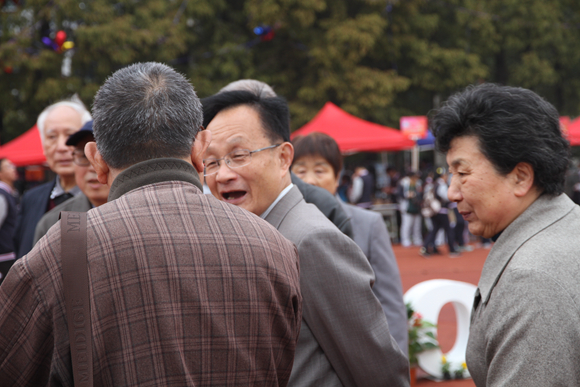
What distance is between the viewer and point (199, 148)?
1620 millimetres

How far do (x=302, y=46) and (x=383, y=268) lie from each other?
17040 millimetres

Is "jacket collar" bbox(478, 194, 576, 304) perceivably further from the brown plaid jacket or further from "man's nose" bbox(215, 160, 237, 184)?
"man's nose" bbox(215, 160, 237, 184)

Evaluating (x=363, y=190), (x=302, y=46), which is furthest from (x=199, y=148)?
(x=302, y=46)

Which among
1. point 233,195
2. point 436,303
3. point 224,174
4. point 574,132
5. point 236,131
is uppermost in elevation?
point 236,131

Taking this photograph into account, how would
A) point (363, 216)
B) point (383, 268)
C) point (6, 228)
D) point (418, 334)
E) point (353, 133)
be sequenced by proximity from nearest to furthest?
point (383, 268)
point (363, 216)
point (6, 228)
point (418, 334)
point (353, 133)

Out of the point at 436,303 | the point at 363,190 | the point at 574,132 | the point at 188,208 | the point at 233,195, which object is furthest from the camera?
the point at 363,190

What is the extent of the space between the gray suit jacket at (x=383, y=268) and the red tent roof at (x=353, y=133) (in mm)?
8997

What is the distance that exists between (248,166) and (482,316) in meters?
1.04

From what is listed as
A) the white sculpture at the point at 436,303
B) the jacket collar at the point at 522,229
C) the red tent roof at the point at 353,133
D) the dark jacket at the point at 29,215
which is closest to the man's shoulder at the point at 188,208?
the jacket collar at the point at 522,229

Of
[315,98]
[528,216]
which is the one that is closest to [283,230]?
[528,216]

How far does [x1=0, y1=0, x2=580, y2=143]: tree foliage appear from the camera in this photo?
15297mm

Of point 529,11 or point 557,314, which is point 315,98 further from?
point 557,314

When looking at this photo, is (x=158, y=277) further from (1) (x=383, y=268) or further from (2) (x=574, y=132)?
(2) (x=574, y=132)

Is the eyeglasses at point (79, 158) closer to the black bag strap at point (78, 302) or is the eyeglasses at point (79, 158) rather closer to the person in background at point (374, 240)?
the person in background at point (374, 240)
